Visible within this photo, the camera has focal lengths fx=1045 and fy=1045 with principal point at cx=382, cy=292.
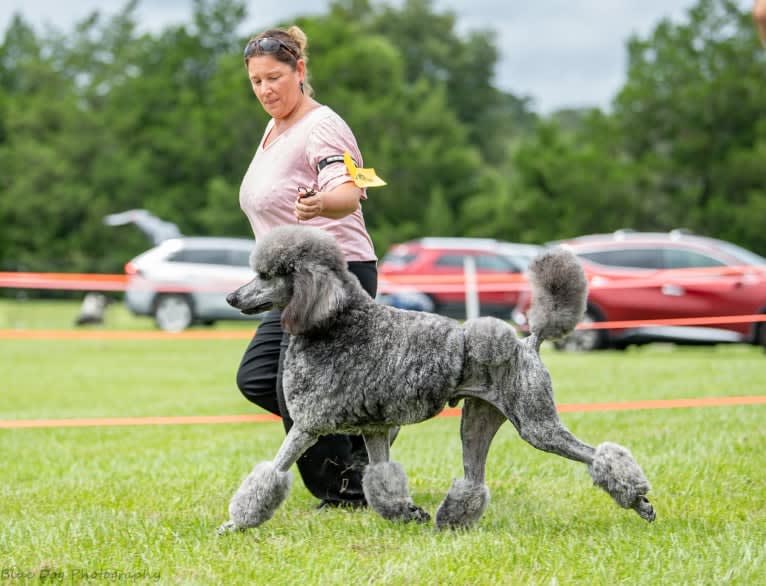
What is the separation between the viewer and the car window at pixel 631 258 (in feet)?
49.8

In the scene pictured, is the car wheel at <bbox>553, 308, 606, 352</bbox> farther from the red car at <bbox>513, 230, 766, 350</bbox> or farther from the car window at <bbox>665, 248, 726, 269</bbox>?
the car window at <bbox>665, 248, 726, 269</bbox>

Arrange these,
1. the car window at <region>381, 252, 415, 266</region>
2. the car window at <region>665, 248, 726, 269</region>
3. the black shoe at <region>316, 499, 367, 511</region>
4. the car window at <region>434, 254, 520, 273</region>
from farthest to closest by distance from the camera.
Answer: the car window at <region>381, 252, 415, 266</region>
the car window at <region>434, 254, 520, 273</region>
the car window at <region>665, 248, 726, 269</region>
the black shoe at <region>316, 499, 367, 511</region>

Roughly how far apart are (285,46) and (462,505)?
2.07 meters

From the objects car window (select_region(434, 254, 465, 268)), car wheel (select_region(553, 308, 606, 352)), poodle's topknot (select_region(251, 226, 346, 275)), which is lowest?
car wheel (select_region(553, 308, 606, 352))

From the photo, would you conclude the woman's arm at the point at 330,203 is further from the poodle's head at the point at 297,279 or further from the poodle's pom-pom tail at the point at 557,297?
the poodle's pom-pom tail at the point at 557,297

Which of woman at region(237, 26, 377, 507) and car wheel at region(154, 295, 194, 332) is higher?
woman at region(237, 26, 377, 507)


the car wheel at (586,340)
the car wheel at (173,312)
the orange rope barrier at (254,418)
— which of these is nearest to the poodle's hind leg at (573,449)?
the orange rope barrier at (254,418)

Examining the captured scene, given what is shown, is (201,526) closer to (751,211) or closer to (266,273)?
(266,273)

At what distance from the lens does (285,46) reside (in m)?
4.42

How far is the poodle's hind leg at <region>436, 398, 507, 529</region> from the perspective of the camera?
171 inches

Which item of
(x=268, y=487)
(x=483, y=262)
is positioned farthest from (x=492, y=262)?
(x=268, y=487)

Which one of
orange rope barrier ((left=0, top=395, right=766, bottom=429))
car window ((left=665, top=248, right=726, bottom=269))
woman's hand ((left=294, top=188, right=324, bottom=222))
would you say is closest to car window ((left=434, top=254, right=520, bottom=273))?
car window ((left=665, top=248, right=726, bottom=269))

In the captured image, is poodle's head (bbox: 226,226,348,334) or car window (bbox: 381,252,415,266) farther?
car window (bbox: 381,252,415,266)

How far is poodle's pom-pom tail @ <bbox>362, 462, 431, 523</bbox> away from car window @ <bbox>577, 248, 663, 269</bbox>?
11.4 meters
